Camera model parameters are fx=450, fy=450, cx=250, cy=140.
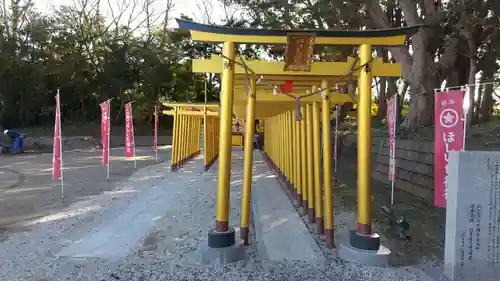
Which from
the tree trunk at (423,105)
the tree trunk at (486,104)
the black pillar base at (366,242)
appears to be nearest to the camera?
the black pillar base at (366,242)

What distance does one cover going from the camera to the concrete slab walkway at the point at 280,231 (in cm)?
541

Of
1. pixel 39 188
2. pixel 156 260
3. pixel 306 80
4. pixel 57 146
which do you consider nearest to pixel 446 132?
pixel 306 80

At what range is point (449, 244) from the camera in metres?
4.33

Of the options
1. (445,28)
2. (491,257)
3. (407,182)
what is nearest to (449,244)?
(491,257)

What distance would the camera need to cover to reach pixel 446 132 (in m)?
6.39

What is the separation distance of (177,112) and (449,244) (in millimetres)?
12433

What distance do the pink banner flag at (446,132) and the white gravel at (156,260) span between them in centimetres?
190

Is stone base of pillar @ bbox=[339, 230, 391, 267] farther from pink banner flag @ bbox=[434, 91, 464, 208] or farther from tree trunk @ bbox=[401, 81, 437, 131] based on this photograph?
tree trunk @ bbox=[401, 81, 437, 131]

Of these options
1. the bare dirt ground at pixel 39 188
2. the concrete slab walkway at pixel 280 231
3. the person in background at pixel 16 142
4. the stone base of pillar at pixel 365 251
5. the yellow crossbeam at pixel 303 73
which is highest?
the yellow crossbeam at pixel 303 73

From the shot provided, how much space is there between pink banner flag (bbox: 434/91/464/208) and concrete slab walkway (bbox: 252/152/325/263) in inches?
78.6

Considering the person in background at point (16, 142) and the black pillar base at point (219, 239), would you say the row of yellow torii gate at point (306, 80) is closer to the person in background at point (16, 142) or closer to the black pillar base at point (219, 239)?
the black pillar base at point (219, 239)

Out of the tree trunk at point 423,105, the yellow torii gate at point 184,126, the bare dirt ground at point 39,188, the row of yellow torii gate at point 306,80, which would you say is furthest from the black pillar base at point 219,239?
the tree trunk at point 423,105

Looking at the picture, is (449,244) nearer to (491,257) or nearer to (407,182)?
(491,257)

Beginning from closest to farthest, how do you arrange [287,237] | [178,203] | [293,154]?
[287,237], [178,203], [293,154]
